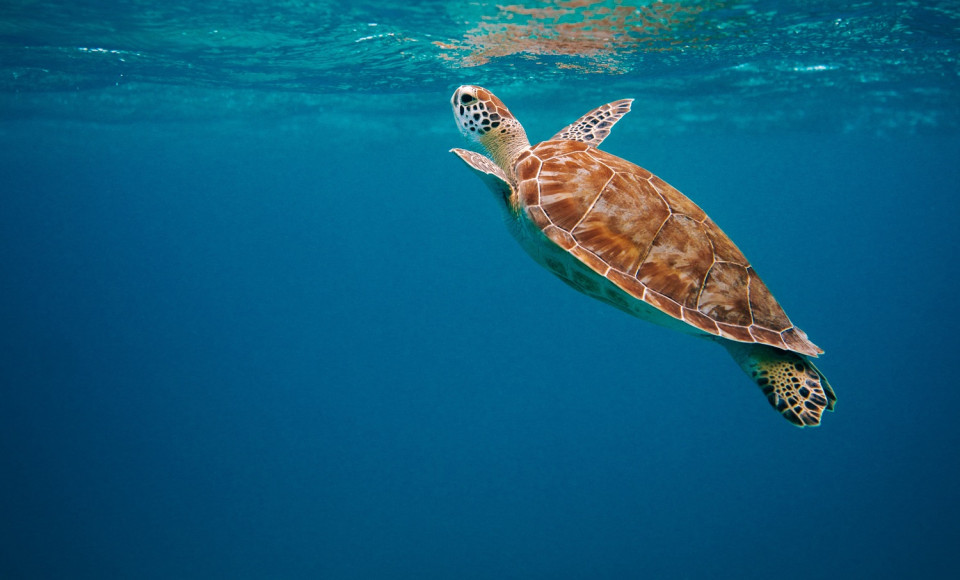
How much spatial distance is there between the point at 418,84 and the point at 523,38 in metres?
4.97

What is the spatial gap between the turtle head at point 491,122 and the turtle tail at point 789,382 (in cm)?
236

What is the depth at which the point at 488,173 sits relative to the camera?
11.8 feet

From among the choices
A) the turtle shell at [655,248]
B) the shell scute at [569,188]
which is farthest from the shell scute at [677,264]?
the shell scute at [569,188]

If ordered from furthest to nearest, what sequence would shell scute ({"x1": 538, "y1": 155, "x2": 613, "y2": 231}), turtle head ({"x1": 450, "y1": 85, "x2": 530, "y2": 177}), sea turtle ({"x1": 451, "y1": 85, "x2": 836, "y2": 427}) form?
1. turtle head ({"x1": 450, "y1": 85, "x2": 530, "y2": 177})
2. shell scute ({"x1": 538, "y1": 155, "x2": 613, "y2": 231})
3. sea turtle ({"x1": 451, "y1": 85, "x2": 836, "y2": 427})

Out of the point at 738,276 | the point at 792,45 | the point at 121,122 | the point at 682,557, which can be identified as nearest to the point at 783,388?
the point at 738,276

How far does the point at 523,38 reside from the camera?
9773 millimetres

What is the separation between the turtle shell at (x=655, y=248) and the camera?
10.7ft

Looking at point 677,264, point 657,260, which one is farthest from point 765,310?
point 657,260

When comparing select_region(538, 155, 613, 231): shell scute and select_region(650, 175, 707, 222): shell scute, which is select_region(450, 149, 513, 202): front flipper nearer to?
select_region(538, 155, 613, 231): shell scute

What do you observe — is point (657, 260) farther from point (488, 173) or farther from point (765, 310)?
point (488, 173)

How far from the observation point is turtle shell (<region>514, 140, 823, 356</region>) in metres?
3.26

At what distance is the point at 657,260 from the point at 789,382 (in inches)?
46.1

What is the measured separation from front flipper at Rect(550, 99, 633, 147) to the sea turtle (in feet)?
3.08

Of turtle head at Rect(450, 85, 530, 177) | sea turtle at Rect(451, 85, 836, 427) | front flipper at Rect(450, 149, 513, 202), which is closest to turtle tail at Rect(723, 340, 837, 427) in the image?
sea turtle at Rect(451, 85, 836, 427)
